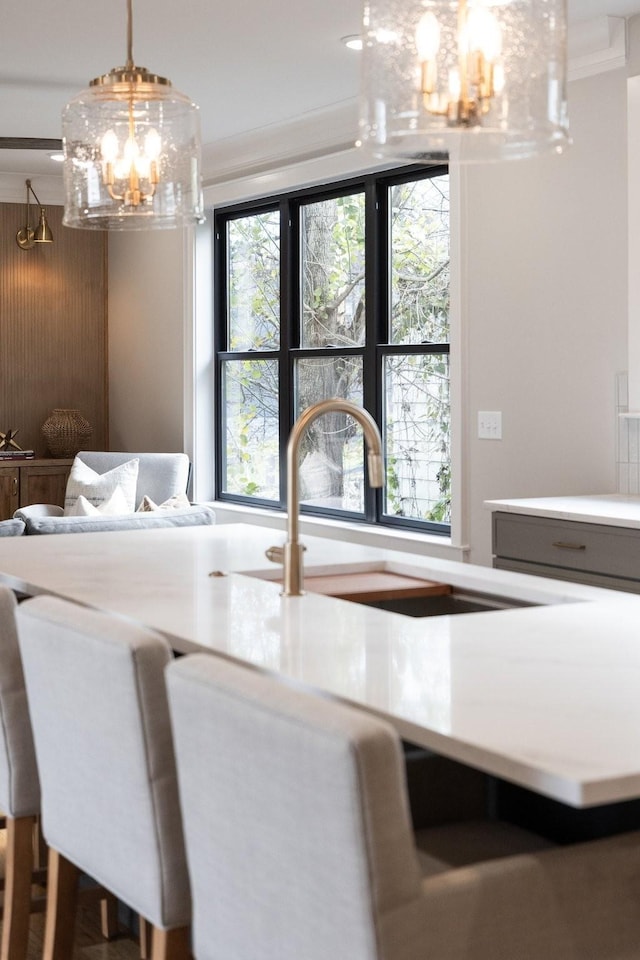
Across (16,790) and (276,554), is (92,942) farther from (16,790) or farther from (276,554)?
(276,554)

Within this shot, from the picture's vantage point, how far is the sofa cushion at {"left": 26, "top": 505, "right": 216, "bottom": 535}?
434 centimetres

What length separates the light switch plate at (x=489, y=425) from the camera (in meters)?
4.83

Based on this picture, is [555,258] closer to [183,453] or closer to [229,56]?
[229,56]

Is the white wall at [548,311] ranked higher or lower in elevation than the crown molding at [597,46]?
lower

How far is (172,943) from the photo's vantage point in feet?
5.96

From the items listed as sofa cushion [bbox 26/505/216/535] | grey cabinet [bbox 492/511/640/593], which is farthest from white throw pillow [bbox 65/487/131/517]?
grey cabinet [bbox 492/511/640/593]

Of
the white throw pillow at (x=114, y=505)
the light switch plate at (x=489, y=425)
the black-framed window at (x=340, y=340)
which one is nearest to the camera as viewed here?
the light switch plate at (x=489, y=425)

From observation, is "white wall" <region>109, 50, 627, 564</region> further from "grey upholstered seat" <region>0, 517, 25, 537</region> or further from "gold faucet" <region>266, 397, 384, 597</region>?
"gold faucet" <region>266, 397, 384, 597</region>

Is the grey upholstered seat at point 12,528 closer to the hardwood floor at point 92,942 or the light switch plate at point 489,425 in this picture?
the hardwood floor at point 92,942

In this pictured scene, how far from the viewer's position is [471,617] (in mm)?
2121

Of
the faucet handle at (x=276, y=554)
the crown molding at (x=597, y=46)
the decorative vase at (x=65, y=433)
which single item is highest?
the crown molding at (x=597, y=46)

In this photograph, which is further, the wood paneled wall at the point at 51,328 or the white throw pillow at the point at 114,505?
the wood paneled wall at the point at 51,328

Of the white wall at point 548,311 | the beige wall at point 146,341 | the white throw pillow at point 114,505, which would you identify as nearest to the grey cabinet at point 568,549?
the white wall at point 548,311

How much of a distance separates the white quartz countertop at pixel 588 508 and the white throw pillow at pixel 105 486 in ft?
9.01
